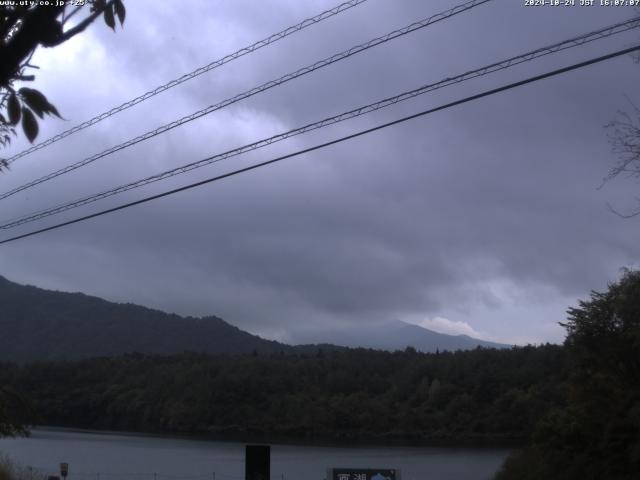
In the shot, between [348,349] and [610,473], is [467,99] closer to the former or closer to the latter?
[610,473]

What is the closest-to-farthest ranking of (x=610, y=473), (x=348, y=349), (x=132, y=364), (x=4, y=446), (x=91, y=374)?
(x=610, y=473) → (x=4, y=446) → (x=91, y=374) → (x=132, y=364) → (x=348, y=349)

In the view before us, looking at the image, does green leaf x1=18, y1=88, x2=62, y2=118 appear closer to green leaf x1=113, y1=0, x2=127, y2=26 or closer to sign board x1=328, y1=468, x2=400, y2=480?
green leaf x1=113, y1=0, x2=127, y2=26

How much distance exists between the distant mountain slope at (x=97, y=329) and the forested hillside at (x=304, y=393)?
39.0 metres

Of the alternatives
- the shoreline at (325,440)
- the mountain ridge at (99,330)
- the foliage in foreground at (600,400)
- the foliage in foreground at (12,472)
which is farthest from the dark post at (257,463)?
the mountain ridge at (99,330)

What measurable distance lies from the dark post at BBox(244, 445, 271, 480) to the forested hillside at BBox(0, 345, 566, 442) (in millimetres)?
49470

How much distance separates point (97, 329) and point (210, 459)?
98.9 meters

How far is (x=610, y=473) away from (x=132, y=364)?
250 ft

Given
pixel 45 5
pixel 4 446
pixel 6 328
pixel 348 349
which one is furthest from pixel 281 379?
pixel 45 5

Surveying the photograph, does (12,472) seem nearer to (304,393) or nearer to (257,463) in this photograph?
(257,463)

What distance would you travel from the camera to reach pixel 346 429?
7550 centimetres

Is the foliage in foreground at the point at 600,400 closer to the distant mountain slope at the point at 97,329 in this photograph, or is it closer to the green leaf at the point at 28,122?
the green leaf at the point at 28,122

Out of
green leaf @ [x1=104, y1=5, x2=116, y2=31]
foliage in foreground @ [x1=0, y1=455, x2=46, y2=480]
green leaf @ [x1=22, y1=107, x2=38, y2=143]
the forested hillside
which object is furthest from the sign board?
the forested hillside

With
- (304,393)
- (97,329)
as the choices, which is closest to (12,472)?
(304,393)

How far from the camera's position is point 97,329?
141250 millimetres
